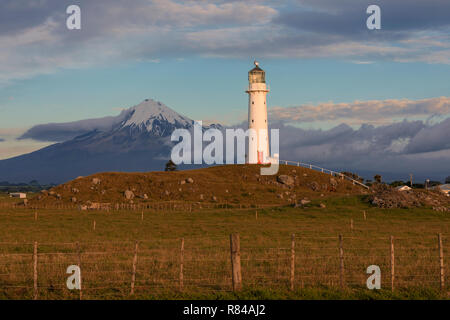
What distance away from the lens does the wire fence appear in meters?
21.4

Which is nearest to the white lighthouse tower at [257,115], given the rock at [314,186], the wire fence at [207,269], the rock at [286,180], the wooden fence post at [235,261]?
the rock at [286,180]

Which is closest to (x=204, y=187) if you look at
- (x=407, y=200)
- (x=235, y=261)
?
(x=407, y=200)

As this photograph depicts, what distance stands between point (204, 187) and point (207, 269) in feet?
209

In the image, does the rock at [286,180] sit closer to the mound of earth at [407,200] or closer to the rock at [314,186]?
Answer: the rock at [314,186]

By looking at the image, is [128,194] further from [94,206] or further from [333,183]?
[333,183]

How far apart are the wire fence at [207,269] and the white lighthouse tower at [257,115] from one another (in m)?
71.4

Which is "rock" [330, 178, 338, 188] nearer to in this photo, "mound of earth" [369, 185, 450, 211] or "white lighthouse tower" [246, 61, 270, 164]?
"white lighthouse tower" [246, 61, 270, 164]

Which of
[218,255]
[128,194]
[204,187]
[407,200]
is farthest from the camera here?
[204,187]

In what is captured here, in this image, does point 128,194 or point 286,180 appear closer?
point 128,194

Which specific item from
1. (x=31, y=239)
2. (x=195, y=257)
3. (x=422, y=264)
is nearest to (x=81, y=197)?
(x=31, y=239)

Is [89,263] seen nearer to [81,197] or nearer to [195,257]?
[195,257]

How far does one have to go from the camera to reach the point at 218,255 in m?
30.7

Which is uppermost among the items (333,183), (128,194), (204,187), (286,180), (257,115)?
(257,115)

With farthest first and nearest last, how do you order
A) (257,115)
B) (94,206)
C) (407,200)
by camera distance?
(257,115) → (94,206) → (407,200)
